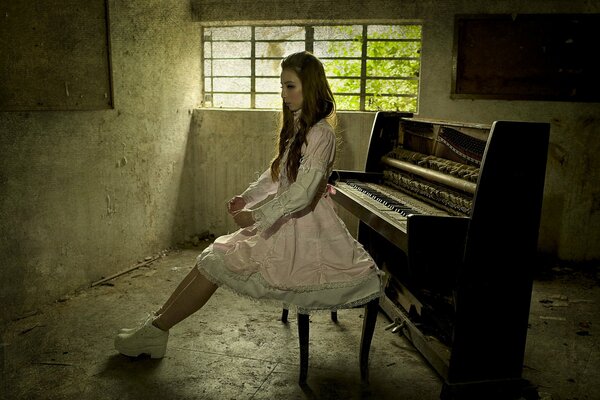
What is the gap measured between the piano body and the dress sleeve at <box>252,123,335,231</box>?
1.59 feet

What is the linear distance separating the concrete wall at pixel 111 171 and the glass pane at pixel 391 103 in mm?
1979

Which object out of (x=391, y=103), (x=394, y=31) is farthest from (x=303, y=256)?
(x=394, y=31)

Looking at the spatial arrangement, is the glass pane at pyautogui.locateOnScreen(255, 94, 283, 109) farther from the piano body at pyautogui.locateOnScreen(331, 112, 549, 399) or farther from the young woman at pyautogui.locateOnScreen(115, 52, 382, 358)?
the young woman at pyautogui.locateOnScreen(115, 52, 382, 358)

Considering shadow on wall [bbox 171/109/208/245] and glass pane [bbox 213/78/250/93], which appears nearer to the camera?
shadow on wall [bbox 171/109/208/245]

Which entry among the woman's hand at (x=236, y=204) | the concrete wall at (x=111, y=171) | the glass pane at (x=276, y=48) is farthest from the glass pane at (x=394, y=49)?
the woman's hand at (x=236, y=204)

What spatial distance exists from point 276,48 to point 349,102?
3.34 ft

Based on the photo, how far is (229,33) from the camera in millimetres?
5984

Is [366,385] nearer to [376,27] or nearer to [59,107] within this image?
[59,107]

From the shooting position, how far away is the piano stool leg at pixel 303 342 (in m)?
2.79

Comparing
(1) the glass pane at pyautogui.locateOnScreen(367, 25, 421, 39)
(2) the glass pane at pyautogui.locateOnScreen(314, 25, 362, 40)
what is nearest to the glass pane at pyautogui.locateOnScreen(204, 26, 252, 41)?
(2) the glass pane at pyautogui.locateOnScreen(314, 25, 362, 40)

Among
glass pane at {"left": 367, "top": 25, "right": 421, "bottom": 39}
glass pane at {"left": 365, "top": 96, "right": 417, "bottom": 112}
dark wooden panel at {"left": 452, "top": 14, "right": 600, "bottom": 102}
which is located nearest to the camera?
dark wooden panel at {"left": 452, "top": 14, "right": 600, "bottom": 102}

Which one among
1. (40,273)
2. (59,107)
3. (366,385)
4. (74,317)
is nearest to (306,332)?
(366,385)

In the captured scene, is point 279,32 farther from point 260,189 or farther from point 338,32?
point 260,189

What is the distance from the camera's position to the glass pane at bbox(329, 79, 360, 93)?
18.9 feet
